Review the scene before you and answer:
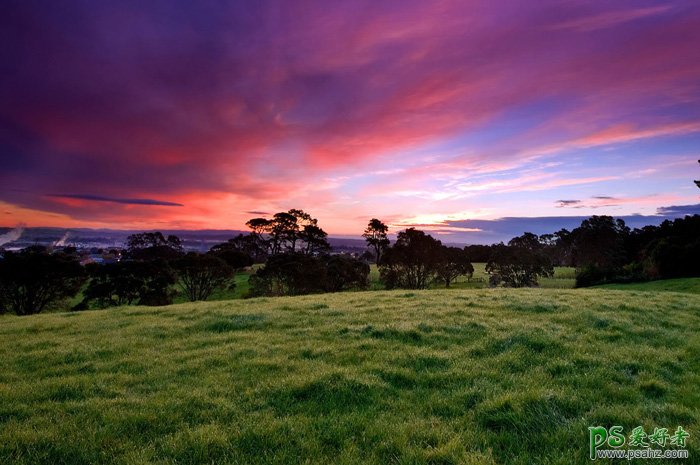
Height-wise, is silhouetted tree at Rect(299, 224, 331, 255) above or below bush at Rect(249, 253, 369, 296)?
above

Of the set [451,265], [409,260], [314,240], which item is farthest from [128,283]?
[451,265]

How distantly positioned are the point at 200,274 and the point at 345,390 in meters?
70.8

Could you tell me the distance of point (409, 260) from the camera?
85.3 m

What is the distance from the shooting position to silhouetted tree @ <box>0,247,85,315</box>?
188 ft

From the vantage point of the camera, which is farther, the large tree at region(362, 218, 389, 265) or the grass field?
the large tree at region(362, 218, 389, 265)

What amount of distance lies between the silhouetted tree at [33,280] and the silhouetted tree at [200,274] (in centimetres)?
1721

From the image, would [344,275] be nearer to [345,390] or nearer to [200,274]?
[200,274]

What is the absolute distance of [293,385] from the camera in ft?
25.8

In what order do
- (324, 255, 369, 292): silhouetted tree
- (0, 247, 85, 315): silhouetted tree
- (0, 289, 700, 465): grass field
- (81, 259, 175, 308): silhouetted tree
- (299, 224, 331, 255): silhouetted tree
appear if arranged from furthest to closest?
(299, 224, 331, 255): silhouetted tree < (324, 255, 369, 292): silhouetted tree < (81, 259, 175, 308): silhouetted tree < (0, 247, 85, 315): silhouetted tree < (0, 289, 700, 465): grass field

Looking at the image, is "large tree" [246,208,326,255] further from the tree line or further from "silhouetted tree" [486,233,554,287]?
"silhouetted tree" [486,233,554,287]

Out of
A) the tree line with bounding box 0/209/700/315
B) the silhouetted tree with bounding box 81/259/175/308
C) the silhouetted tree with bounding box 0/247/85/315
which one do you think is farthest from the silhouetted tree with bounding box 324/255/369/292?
the silhouetted tree with bounding box 0/247/85/315

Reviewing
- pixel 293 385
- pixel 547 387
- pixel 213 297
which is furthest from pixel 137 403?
pixel 213 297

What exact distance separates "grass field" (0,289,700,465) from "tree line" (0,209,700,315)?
57.9m

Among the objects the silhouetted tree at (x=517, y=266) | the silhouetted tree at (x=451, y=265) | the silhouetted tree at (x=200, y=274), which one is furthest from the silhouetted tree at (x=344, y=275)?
the silhouetted tree at (x=517, y=266)
